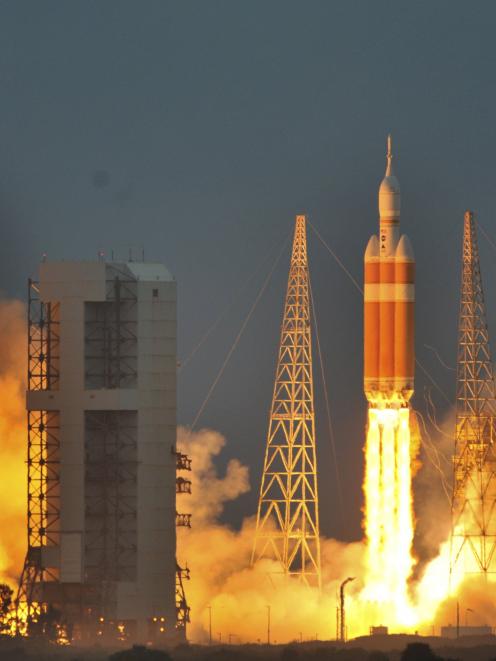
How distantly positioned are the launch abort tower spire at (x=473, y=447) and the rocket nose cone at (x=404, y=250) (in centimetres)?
864

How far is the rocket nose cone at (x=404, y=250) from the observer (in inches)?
6658

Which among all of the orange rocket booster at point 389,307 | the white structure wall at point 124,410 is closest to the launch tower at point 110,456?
the white structure wall at point 124,410

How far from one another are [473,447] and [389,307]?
533 inches

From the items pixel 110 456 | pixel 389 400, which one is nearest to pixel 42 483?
pixel 110 456

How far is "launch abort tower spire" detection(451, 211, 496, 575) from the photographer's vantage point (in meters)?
178

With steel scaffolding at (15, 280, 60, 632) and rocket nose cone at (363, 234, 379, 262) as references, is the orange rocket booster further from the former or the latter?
steel scaffolding at (15, 280, 60, 632)

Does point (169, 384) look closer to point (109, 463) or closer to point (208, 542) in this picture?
point (109, 463)

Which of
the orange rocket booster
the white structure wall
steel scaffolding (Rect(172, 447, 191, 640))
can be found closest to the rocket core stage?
the orange rocket booster

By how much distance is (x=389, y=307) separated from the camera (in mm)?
169375

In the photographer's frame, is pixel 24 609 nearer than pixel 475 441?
Yes

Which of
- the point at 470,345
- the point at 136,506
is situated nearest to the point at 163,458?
the point at 136,506

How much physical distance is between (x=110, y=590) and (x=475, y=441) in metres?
23.5

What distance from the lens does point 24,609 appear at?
16500 centimetres

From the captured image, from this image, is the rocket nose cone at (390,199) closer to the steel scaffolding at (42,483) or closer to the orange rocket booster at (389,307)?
the orange rocket booster at (389,307)
